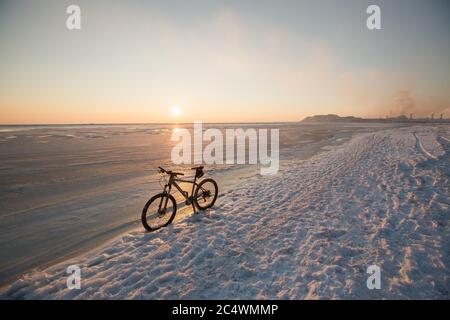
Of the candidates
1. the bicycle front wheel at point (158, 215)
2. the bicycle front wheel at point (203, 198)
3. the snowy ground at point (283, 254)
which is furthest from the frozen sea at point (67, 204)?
the snowy ground at point (283, 254)

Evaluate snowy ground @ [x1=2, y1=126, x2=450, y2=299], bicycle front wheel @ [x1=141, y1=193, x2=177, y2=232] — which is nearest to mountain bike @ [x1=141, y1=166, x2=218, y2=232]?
bicycle front wheel @ [x1=141, y1=193, x2=177, y2=232]

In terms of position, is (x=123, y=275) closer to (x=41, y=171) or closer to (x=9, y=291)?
(x=9, y=291)

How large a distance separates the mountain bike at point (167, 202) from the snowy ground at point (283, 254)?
0.39m

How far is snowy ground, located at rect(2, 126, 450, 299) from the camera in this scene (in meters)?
4.07

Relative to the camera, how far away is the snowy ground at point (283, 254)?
4.07 metres

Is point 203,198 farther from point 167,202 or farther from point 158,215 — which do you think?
point 158,215

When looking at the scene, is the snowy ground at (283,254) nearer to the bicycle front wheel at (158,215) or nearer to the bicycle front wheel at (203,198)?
the bicycle front wheel at (158,215)

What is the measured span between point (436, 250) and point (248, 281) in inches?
173

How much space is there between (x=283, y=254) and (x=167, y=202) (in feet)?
12.4

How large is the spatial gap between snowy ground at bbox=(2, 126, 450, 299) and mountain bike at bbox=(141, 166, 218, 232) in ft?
1.27

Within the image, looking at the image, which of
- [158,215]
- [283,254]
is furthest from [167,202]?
[283,254]

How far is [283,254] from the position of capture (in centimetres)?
512

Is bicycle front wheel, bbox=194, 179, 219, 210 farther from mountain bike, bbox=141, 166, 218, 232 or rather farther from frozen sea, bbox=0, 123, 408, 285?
frozen sea, bbox=0, 123, 408, 285
